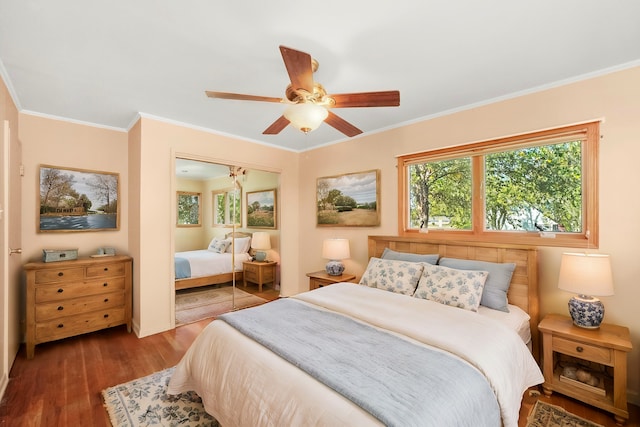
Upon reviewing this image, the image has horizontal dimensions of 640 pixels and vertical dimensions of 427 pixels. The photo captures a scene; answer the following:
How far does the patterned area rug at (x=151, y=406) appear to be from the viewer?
6.12ft

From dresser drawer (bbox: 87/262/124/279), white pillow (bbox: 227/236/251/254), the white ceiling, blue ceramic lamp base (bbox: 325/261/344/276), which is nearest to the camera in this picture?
the white ceiling

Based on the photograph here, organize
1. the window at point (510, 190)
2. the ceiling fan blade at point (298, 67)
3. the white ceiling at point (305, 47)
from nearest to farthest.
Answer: the ceiling fan blade at point (298, 67) < the white ceiling at point (305, 47) < the window at point (510, 190)

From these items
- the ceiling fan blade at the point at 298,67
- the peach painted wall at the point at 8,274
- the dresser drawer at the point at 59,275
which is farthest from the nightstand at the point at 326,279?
the peach painted wall at the point at 8,274

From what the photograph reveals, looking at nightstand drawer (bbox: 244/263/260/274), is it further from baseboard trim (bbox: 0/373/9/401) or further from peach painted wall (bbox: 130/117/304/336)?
baseboard trim (bbox: 0/373/9/401)

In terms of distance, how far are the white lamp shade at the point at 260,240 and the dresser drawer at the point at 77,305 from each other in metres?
1.77

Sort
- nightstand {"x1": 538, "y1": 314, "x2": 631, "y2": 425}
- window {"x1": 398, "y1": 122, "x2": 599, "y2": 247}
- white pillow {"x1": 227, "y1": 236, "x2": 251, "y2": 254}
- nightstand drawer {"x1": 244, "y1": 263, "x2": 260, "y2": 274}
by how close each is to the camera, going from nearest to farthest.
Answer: nightstand {"x1": 538, "y1": 314, "x2": 631, "y2": 425} < window {"x1": 398, "y1": 122, "x2": 599, "y2": 247} < white pillow {"x1": 227, "y1": 236, "x2": 251, "y2": 254} < nightstand drawer {"x1": 244, "y1": 263, "x2": 260, "y2": 274}

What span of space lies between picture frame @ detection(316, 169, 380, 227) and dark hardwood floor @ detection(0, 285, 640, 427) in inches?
87.5

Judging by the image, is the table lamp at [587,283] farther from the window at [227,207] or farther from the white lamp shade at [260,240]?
the window at [227,207]

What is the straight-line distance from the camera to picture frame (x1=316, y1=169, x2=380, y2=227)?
12.1 ft

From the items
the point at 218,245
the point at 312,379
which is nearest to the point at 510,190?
the point at 312,379

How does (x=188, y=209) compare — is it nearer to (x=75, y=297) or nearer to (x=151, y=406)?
(x=75, y=297)

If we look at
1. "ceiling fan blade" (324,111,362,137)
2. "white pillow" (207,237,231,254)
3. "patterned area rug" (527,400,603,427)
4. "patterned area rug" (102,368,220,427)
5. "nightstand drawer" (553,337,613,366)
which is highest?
"ceiling fan blade" (324,111,362,137)

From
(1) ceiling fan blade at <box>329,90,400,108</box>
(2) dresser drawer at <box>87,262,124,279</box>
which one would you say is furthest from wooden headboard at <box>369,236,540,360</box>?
(2) dresser drawer at <box>87,262,124,279</box>

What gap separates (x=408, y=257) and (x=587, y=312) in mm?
1396
